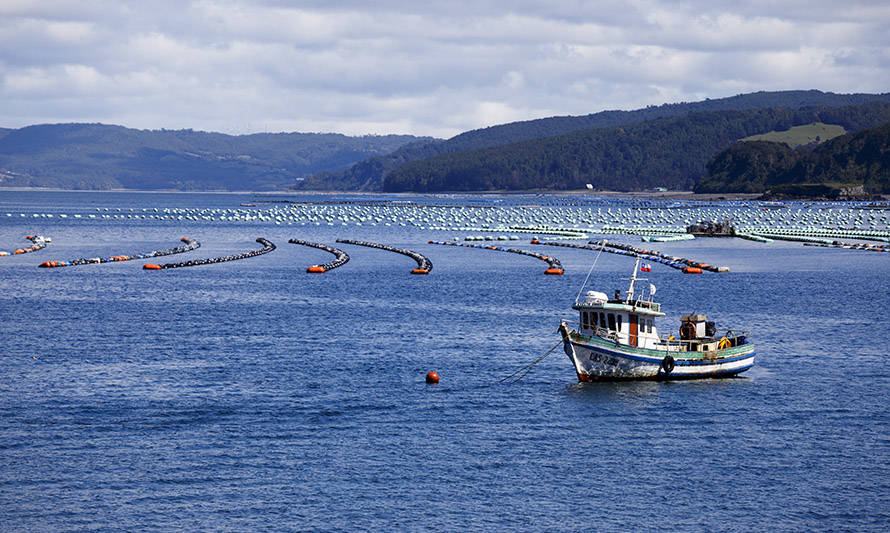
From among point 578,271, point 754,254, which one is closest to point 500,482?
point 578,271

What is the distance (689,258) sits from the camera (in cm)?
18662

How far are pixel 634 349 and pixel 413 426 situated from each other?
19.3 meters

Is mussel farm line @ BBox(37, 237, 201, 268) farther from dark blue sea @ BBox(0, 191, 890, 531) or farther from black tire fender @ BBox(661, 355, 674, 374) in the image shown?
black tire fender @ BBox(661, 355, 674, 374)

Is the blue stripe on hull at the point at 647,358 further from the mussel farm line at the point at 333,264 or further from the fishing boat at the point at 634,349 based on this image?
the mussel farm line at the point at 333,264

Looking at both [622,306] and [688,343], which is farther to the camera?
[688,343]

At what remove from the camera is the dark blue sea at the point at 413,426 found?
1816 inches

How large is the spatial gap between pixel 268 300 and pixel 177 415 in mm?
58895

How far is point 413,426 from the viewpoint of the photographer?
5950 centimetres

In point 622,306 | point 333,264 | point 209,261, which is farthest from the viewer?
point 209,261

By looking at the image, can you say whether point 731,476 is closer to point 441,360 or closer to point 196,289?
point 441,360

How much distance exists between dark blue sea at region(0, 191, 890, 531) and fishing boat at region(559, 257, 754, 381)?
1.35 metres

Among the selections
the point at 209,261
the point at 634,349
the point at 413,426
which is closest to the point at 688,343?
the point at 634,349

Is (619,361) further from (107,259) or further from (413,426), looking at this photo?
(107,259)

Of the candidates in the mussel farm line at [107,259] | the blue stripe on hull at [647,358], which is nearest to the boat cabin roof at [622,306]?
the blue stripe on hull at [647,358]
